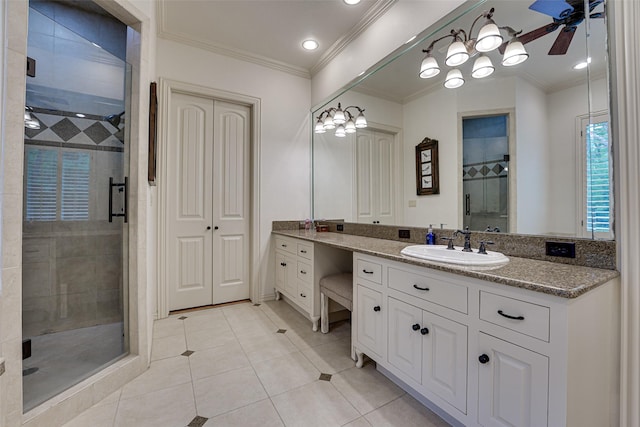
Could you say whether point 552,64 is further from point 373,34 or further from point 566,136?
point 373,34

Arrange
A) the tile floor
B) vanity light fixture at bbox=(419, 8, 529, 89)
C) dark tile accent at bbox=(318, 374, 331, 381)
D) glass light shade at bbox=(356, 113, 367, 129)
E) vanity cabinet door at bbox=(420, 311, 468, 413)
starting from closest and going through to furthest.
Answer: vanity cabinet door at bbox=(420, 311, 468, 413), the tile floor, vanity light fixture at bbox=(419, 8, 529, 89), dark tile accent at bbox=(318, 374, 331, 381), glass light shade at bbox=(356, 113, 367, 129)

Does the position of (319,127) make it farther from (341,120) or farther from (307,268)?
(307,268)

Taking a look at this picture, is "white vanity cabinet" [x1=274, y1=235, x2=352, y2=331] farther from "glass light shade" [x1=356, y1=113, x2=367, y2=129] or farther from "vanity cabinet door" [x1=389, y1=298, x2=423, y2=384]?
"glass light shade" [x1=356, y1=113, x2=367, y2=129]

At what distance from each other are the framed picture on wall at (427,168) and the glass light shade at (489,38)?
0.64 m

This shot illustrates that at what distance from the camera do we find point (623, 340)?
3.61ft

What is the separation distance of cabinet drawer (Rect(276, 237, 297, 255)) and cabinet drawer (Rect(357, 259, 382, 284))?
3.44 ft

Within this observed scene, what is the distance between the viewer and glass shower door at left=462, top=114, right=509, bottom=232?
160cm

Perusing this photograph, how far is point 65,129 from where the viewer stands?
1.67 m

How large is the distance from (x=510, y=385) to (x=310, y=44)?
3.18 metres

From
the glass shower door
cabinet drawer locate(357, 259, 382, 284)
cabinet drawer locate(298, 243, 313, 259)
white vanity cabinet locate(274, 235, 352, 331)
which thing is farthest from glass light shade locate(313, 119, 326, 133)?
cabinet drawer locate(357, 259, 382, 284)

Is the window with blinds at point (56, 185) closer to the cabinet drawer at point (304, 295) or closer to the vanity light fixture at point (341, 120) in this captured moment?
the cabinet drawer at point (304, 295)

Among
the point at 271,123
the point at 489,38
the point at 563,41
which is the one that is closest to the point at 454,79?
the point at 489,38

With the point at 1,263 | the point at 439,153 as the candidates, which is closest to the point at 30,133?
the point at 1,263

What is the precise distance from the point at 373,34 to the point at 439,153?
1.29 meters
